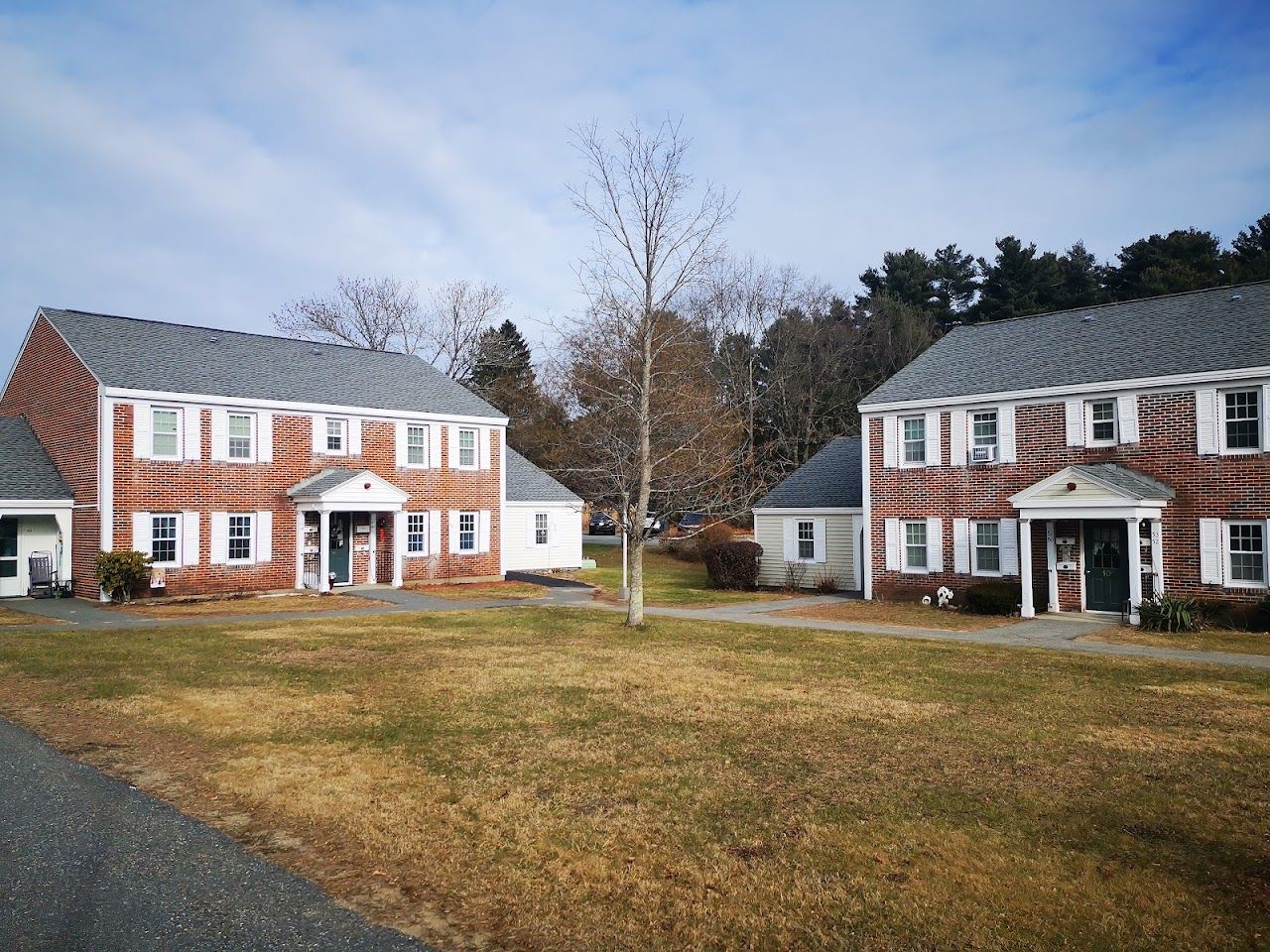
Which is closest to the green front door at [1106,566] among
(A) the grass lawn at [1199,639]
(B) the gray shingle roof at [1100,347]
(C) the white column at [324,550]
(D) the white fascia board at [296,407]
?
(A) the grass lawn at [1199,639]

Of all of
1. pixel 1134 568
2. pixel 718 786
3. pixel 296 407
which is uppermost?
pixel 296 407

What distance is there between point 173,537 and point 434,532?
838 centimetres

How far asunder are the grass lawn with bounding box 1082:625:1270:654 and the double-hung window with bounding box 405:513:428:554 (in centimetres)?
2064

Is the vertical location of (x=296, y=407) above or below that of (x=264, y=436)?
above

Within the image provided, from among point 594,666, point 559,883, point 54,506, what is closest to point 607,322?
point 594,666

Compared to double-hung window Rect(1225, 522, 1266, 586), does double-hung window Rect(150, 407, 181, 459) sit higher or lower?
higher

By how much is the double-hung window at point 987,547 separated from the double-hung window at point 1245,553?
5204 millimetres

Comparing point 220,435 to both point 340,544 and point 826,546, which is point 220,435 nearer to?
point 340,544

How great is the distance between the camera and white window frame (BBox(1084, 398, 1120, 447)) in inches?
867

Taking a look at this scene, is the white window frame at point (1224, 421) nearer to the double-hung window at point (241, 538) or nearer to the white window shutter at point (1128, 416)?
the white window shutter at point (1128, 416)

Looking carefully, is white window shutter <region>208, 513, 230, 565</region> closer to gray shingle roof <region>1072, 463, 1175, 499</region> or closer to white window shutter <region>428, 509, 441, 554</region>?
white window shutter <region>428, 509, 441, 554</region>

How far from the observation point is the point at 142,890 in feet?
18.2

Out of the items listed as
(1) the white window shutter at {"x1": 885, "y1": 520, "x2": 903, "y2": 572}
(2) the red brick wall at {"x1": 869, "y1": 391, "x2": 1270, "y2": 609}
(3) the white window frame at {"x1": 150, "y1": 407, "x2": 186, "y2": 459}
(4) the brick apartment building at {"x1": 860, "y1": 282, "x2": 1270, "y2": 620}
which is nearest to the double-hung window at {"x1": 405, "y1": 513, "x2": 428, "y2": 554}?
(3) the white window frame at {"x1": 150, "y1": 407, "x2": 186, "y2": 459}

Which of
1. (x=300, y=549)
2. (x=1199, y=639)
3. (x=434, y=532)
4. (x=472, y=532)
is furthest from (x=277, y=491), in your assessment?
(x=1199, y=639)
